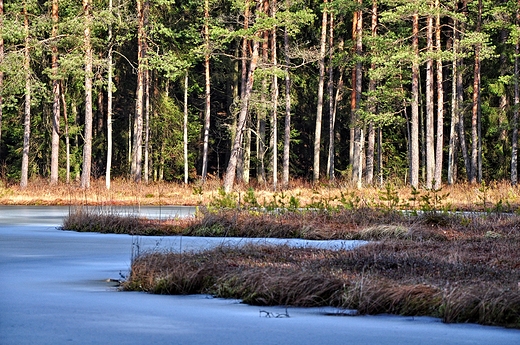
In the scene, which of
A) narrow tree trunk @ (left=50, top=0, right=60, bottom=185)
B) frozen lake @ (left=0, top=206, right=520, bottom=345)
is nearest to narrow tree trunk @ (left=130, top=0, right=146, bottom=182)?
narrow tree trunk @ (left=50, top=0, right=60, bottom=185)

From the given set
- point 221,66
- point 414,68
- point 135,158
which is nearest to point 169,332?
point 414,68

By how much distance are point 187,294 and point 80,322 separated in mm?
2405

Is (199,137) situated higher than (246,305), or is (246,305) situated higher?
(199,137)

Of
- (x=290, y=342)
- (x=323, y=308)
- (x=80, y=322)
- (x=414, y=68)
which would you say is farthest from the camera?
(x=414, y=68)

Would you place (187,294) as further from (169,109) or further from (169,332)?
(169,109)

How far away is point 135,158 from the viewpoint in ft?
153

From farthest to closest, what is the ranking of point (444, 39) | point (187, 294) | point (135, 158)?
point (444, 39)
point (135, 158)
point (187, 294)

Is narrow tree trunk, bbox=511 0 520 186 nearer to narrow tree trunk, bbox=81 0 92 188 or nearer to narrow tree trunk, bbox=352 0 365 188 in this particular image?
narrow tree trunk, bbox=352 0 365 188

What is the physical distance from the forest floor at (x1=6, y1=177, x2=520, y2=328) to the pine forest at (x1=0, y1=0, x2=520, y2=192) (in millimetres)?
18722

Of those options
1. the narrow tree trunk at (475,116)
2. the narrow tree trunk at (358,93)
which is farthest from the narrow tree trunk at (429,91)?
the narrow tree trunk at (475,116)

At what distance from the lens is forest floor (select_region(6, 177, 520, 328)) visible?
8.89 metres

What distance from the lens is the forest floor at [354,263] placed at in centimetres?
889

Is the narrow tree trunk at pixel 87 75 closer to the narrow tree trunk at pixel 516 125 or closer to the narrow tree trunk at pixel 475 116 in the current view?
the narrow tree trunk at pixel 475 116

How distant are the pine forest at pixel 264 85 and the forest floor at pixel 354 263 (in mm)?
18722
